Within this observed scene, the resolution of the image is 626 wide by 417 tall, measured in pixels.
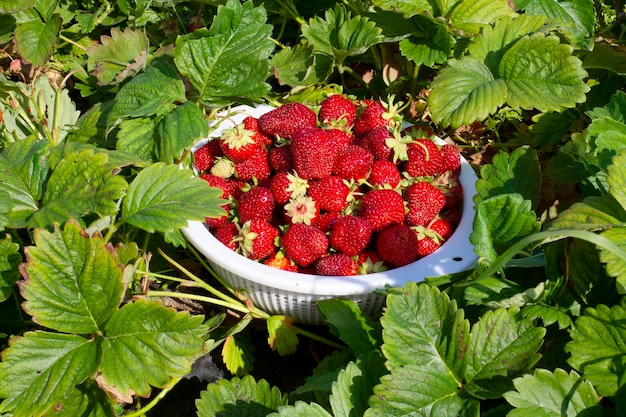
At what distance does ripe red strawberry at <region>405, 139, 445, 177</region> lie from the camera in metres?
1.52

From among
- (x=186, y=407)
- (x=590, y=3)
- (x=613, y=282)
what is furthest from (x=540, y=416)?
(x=590, y=3)

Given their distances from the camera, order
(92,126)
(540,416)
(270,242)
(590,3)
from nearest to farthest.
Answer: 1. (540,416)
2. (270,242)
3. (92,126)
4. (590,3)

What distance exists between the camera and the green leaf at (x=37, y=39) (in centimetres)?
212

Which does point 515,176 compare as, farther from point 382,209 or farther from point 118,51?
point 118,51

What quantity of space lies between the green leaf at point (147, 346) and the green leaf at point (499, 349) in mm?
457

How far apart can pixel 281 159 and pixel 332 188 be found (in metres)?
0.16

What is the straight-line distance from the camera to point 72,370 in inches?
43.9

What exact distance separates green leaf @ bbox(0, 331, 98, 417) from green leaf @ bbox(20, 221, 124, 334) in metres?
0.03

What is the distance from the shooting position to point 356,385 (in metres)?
1.04

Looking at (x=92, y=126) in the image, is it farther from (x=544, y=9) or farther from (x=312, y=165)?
(x=544, y=9)

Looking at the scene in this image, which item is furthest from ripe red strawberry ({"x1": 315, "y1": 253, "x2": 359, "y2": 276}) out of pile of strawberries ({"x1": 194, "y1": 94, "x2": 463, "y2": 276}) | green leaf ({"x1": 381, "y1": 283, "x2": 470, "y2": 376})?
green leaf ({"x1": 381, "y1": 283, "x2": 470, "y2": 376})

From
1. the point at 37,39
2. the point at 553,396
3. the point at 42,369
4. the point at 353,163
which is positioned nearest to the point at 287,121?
the point at 353,163

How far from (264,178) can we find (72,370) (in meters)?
0.64

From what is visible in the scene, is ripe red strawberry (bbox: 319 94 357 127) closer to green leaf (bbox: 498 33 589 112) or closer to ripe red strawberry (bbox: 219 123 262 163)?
ripe red strawberry (bbox: 219 123 262 163)
